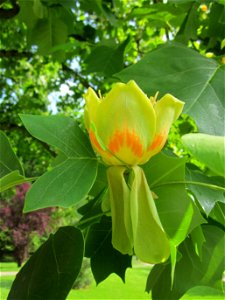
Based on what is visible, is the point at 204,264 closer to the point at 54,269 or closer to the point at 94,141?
the point at 54,269

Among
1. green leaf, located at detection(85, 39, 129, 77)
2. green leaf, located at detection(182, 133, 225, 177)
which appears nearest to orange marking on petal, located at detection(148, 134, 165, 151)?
green leaf, located at detection(182, 133, 225, 177)

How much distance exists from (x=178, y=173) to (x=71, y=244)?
0.16m

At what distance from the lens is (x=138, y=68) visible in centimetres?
66

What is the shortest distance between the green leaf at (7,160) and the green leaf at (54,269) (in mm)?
99

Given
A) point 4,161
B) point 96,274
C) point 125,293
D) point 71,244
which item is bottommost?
point 125,293

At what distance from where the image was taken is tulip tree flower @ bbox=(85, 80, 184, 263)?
0.40 meters

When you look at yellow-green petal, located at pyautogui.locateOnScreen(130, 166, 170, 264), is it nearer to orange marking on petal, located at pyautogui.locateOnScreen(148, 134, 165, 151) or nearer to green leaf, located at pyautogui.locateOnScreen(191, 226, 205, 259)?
orange marking on petal, located at pyautogui.locateOnScreen(148, 134, 165, 151)

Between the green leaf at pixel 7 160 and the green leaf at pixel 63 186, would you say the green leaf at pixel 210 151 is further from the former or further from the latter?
the green leaf at pixel 7 160

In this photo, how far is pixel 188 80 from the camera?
653mm

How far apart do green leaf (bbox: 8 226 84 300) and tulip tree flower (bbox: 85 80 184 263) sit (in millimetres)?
116

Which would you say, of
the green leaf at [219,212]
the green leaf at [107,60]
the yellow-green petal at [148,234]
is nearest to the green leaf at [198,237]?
the green leaf at [219,212]

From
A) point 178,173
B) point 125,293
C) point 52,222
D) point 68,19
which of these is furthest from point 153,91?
point 52,222

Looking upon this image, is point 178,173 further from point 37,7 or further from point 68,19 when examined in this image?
point 68,19

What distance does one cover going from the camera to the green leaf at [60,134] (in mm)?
438
